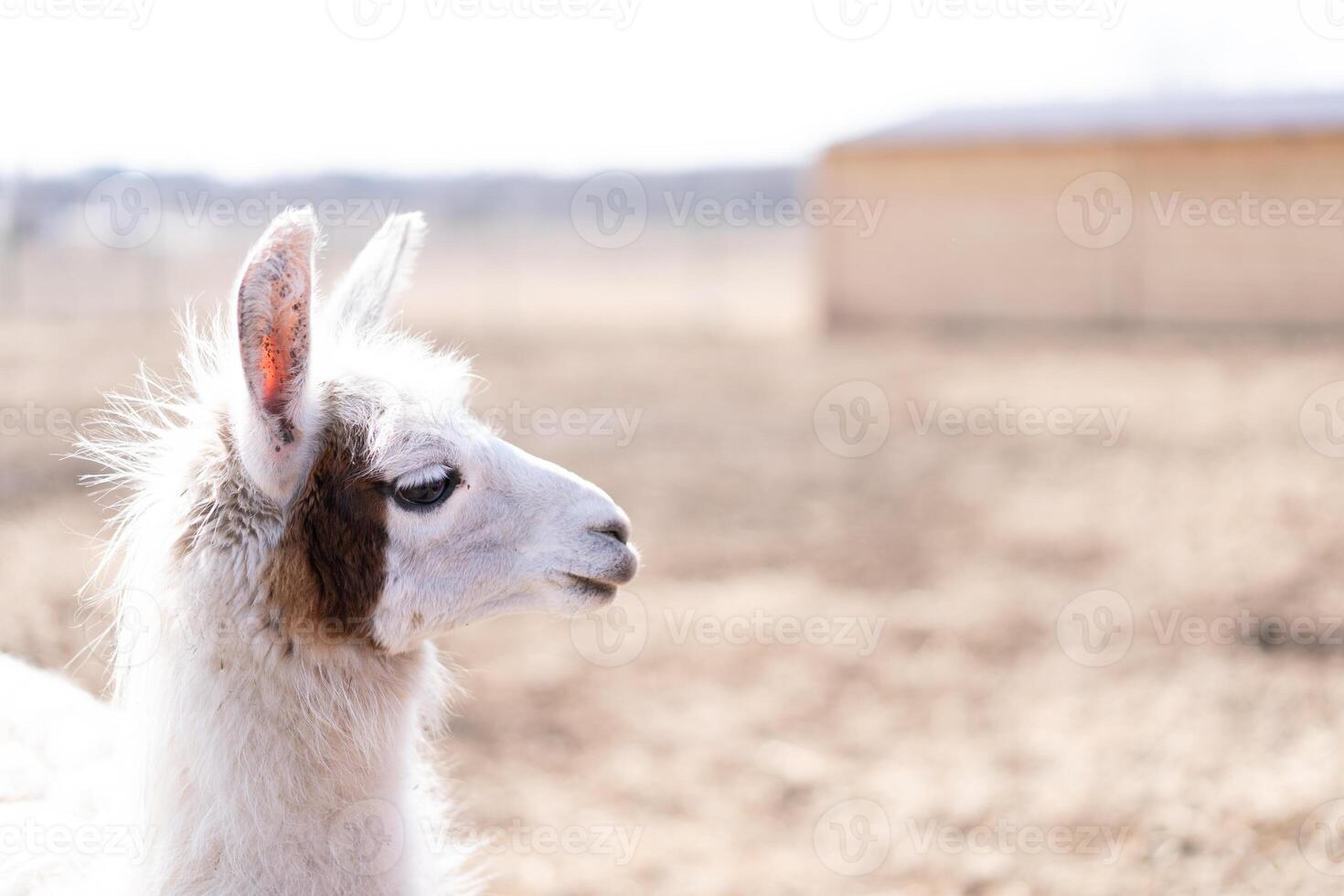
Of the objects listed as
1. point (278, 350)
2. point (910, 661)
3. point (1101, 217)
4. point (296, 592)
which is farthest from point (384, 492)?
point (1101, 217)

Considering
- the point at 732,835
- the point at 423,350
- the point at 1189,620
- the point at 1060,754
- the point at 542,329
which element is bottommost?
the point at 732,835

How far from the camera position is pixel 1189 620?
6.12 metres

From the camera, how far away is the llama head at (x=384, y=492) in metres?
2.29

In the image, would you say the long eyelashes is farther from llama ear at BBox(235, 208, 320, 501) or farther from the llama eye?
llama ear at BBox(235, 208, 320, 501)

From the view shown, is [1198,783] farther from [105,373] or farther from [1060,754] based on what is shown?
[105,373]

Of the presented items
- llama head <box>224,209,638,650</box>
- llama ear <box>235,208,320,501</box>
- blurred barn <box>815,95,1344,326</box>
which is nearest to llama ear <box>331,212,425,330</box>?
llama head <box>224,209,638,650</box>

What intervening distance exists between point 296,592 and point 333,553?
0.11 meters

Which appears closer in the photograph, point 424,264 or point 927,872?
point 927,872

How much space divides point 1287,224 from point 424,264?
2365 cm

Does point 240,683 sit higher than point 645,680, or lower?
higher

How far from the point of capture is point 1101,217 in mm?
17078

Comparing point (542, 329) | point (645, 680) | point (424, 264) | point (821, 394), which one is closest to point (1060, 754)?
point (645, 680)

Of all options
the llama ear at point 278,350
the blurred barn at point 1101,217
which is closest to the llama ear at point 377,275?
the llama ear at point 278,350

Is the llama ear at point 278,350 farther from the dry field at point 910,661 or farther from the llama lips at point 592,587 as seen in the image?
the dry field at point 910,661
